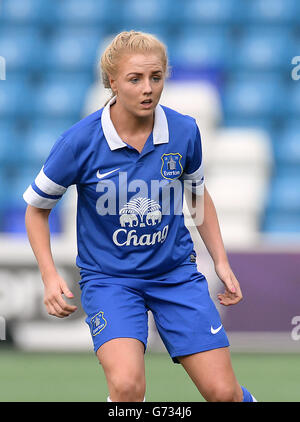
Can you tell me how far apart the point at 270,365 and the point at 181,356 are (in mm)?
3101

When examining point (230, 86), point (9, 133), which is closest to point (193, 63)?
point (230, 86)

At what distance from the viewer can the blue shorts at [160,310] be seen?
359 centimetres

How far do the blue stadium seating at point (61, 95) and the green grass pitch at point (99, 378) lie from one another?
3.71 meters

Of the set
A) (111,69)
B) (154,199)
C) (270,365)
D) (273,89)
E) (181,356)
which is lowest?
(270,365)

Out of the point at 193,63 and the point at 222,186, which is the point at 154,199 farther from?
the point at 193,63

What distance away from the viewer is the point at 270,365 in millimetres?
6645

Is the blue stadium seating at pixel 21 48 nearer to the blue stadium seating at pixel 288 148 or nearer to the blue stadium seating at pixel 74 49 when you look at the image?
the blue stadium seating at pixel 74 49

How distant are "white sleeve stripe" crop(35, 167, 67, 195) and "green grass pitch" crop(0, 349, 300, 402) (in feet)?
A: 6.29

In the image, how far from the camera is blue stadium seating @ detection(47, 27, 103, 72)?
1077cm

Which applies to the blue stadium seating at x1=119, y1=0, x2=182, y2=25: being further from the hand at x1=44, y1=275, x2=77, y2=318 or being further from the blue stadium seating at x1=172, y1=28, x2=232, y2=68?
the hand at x1=44, y1=275, x2=77, y2=318

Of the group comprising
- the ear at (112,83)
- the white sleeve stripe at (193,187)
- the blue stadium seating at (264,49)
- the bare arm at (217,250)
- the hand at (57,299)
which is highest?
the blue stadium seating at (264,49)

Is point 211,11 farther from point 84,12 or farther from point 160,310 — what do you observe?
point 160,310

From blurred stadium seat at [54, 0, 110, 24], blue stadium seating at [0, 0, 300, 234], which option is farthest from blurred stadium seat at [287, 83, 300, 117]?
blurred stadium seat at [54, 0, 110, 24]

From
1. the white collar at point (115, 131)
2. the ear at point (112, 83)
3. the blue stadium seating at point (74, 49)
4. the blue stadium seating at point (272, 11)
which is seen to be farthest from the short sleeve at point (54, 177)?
the blue stadium seating at point (272, 11)
